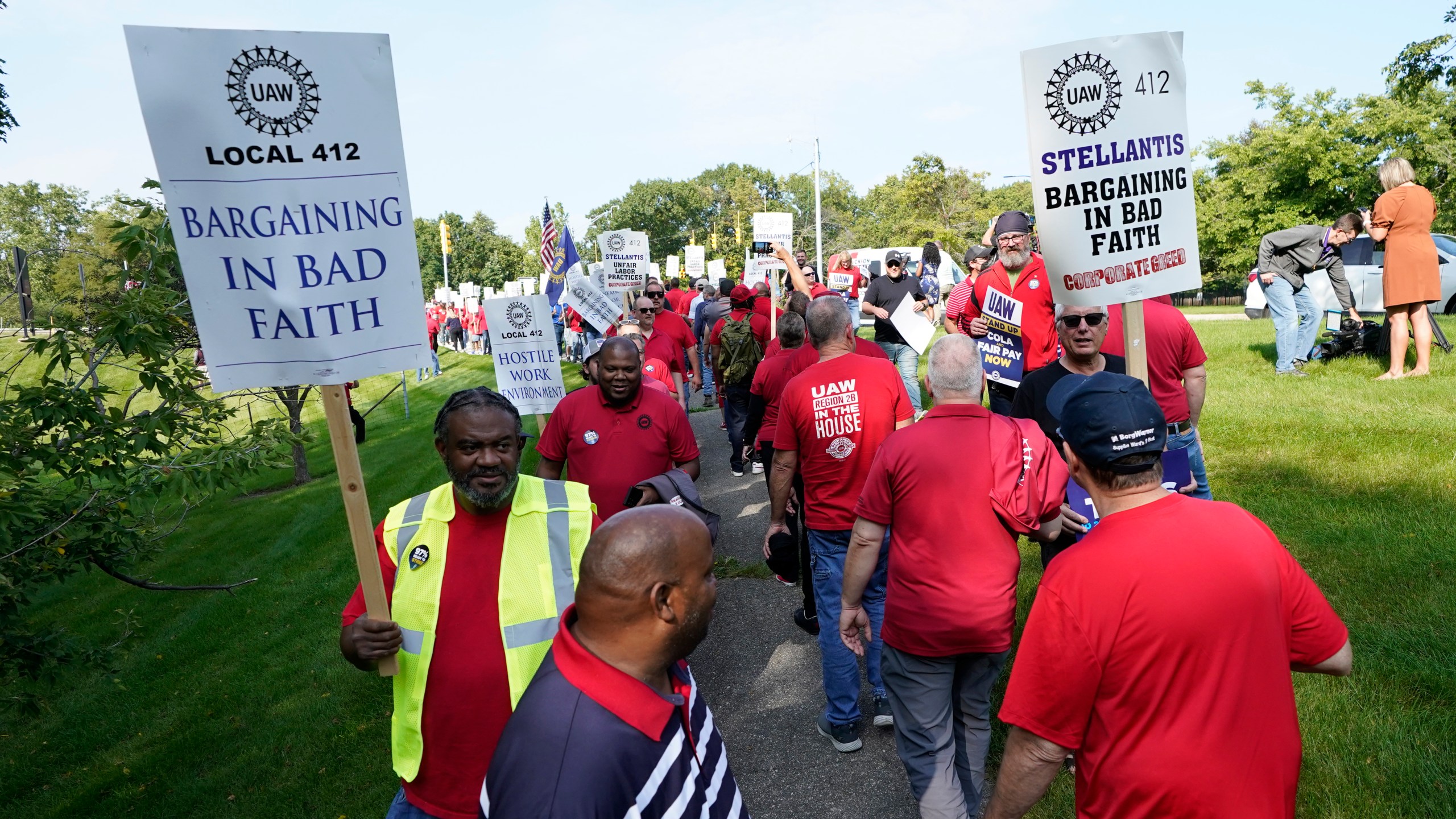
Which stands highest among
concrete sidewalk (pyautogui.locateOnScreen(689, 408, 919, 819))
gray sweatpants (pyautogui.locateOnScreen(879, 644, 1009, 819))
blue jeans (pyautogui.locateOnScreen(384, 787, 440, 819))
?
blue jeans (pyautogui.locateOnScreen(384, 787, 440, 819))

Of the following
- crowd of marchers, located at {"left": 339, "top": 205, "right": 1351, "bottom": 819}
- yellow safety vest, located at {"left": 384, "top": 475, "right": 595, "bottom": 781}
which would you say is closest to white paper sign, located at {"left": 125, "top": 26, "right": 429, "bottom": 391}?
crowd of marchers, located at {"left": 339, "top": 205, "right": 1351, "bottom": 819}

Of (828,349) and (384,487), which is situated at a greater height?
(828,349)

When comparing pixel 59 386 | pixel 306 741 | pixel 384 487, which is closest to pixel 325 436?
pixel 384 487

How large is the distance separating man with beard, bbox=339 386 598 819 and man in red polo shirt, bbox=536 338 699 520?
1905 mm

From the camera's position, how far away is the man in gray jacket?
10242mm

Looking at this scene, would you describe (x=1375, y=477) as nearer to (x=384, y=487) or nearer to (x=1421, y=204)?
(x=1421, y=204)

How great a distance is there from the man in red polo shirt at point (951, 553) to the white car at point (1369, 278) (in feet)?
50.1

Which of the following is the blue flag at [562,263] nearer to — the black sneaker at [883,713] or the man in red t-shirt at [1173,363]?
the black sneaker at [883,713]

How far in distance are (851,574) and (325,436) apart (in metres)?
18.0

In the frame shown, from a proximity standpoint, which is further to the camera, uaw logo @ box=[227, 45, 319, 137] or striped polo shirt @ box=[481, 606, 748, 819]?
uaw logo @ box=[227, 45, 319, 137]

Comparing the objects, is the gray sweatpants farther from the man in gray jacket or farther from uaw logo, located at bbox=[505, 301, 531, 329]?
the man in gray jacket

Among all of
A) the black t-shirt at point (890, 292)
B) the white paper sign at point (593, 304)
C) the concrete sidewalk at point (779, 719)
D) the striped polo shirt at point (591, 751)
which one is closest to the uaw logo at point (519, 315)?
the white paper sign at point (593, 304)

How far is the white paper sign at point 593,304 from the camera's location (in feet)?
36.1

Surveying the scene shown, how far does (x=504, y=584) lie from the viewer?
2.80 metres
